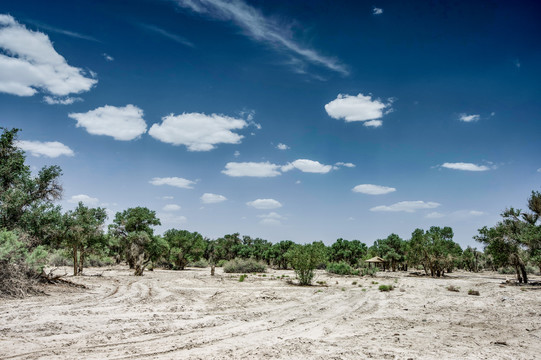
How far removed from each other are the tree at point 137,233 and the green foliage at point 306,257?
2677 cm

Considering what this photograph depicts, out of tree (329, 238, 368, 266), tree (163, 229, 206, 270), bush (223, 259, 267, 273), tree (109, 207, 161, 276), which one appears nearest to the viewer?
tree (109, 207, 161, 276)

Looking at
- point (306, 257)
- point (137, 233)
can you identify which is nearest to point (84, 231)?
point (137, 233)

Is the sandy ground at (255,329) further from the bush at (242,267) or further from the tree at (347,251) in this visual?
the tree at (347,251)

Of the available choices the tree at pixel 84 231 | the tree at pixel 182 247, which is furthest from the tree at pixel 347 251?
the tree at pixel 84 231

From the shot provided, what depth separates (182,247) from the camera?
6094 cm

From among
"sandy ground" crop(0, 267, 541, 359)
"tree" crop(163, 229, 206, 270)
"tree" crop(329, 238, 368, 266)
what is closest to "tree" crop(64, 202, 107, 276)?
"sandy ground" crop(0, 267, 541, 359)

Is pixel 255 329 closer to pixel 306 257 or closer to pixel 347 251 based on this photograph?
pixel 306 257

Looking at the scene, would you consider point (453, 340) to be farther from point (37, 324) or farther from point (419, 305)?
point (37, 324)

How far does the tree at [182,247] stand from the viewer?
59344 millimetres

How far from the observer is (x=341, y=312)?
14.9 metres

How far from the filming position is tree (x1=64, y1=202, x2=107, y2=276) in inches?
1049

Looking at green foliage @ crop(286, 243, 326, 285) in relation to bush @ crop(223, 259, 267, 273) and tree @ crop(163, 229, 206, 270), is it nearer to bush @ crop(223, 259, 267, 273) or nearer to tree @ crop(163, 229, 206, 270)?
bush @ crop(223, 259, 267, 273)

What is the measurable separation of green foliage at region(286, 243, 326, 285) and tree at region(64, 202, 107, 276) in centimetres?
1911

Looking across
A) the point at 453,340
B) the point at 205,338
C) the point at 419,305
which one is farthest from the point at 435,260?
the point at 205,338
